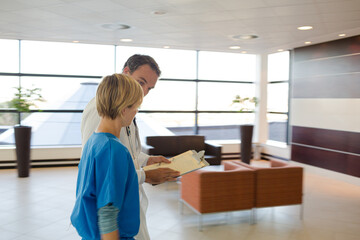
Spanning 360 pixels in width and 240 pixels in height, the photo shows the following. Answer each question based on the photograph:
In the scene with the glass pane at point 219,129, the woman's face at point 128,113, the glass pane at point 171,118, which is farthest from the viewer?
the glass pane at point 219,129

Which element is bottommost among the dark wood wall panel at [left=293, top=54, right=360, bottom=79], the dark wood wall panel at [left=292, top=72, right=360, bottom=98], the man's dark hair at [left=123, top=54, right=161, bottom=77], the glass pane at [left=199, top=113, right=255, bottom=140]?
the glass pane at [left=199, top=113, right=255, bottom=140]

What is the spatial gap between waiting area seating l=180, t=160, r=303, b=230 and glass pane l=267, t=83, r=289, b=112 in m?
4.73

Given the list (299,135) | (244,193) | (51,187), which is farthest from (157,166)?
(299,135)

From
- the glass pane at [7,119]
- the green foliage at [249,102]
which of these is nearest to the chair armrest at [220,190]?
the green foliage at [249,102]

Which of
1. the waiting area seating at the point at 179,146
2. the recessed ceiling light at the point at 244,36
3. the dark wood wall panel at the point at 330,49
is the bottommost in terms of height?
the waiting area seating at the point at 179,146

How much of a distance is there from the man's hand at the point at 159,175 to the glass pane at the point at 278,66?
25.5 ft

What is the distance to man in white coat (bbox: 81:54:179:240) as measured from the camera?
155 cm

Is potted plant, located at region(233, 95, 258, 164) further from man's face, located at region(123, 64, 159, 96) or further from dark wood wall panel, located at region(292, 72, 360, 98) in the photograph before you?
man's face, located at region(123, 64, 159, 96)

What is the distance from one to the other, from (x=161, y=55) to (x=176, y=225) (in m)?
5.97

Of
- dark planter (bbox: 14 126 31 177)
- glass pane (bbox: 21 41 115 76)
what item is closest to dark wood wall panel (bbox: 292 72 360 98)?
glass pane (bbox: 21 41 115 76)

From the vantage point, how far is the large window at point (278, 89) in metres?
8.86

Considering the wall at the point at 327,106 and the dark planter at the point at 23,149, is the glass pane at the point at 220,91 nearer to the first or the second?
the wall at the point at 327,106

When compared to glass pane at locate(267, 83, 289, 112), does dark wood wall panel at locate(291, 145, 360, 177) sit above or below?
below

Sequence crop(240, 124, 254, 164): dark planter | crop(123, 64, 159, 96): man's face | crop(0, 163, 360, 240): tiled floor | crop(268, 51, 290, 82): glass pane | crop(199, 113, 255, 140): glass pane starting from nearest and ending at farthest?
crop(123, 64, 159, 96): man's face, crop(0, 163, 360, 240): tiled floor, crop(240, 124, 254, 164): dark planter, crop(268, 51, 290, 82): glass pane, crop(199, 113, 255, 140): glass pane
